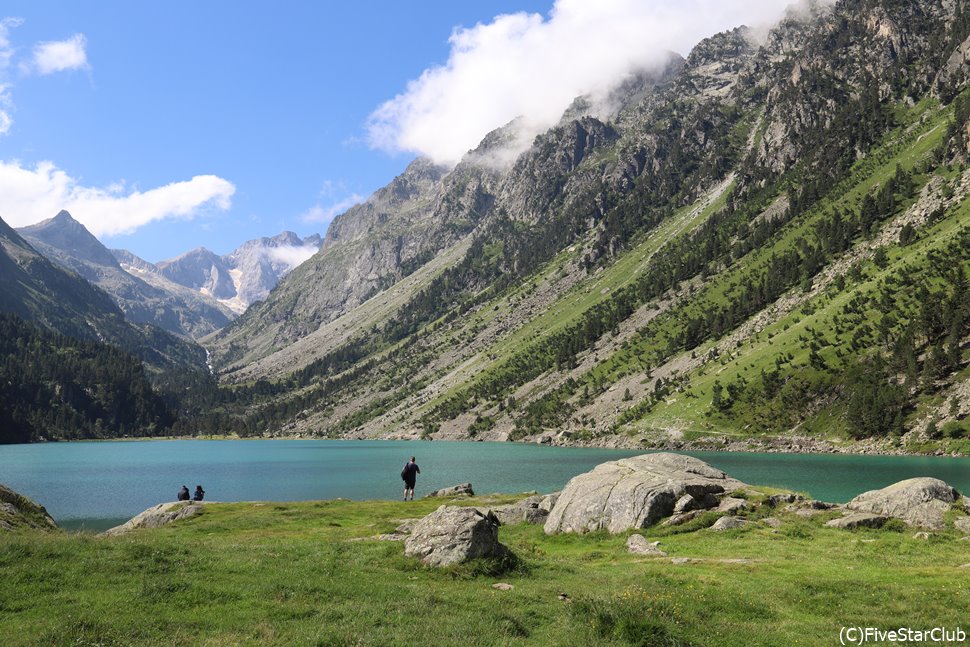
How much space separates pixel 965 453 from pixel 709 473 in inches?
3372

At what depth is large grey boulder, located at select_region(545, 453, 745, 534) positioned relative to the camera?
38.2 m

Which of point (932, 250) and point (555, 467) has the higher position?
point (932, 250)

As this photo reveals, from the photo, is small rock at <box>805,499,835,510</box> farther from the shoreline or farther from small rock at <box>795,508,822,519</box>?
the shoreline

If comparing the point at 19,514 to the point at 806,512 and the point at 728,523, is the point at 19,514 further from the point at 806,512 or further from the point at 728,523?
the point at 806,512

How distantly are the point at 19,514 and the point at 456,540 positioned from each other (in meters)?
24.7

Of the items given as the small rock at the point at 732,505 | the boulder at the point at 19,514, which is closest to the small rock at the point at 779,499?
the small rock at the point at 732,505

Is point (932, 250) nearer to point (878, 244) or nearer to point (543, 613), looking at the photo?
point (878, 244)

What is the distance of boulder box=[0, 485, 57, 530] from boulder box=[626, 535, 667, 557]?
99.2ft

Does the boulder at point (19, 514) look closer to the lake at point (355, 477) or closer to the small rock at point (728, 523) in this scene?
the lake at point (355, 477)

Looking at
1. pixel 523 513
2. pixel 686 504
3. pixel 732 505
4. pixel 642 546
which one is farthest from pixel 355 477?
pixel 642 546

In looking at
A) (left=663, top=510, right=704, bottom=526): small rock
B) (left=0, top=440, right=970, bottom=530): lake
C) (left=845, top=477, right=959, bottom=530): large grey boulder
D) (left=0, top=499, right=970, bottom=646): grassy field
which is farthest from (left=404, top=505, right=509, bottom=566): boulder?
(left=0, top=440, right=970, bottom=530): lake

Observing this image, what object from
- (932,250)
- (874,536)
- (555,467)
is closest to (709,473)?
(874,536)

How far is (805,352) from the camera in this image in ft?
491

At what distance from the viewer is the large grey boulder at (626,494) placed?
125 feet
